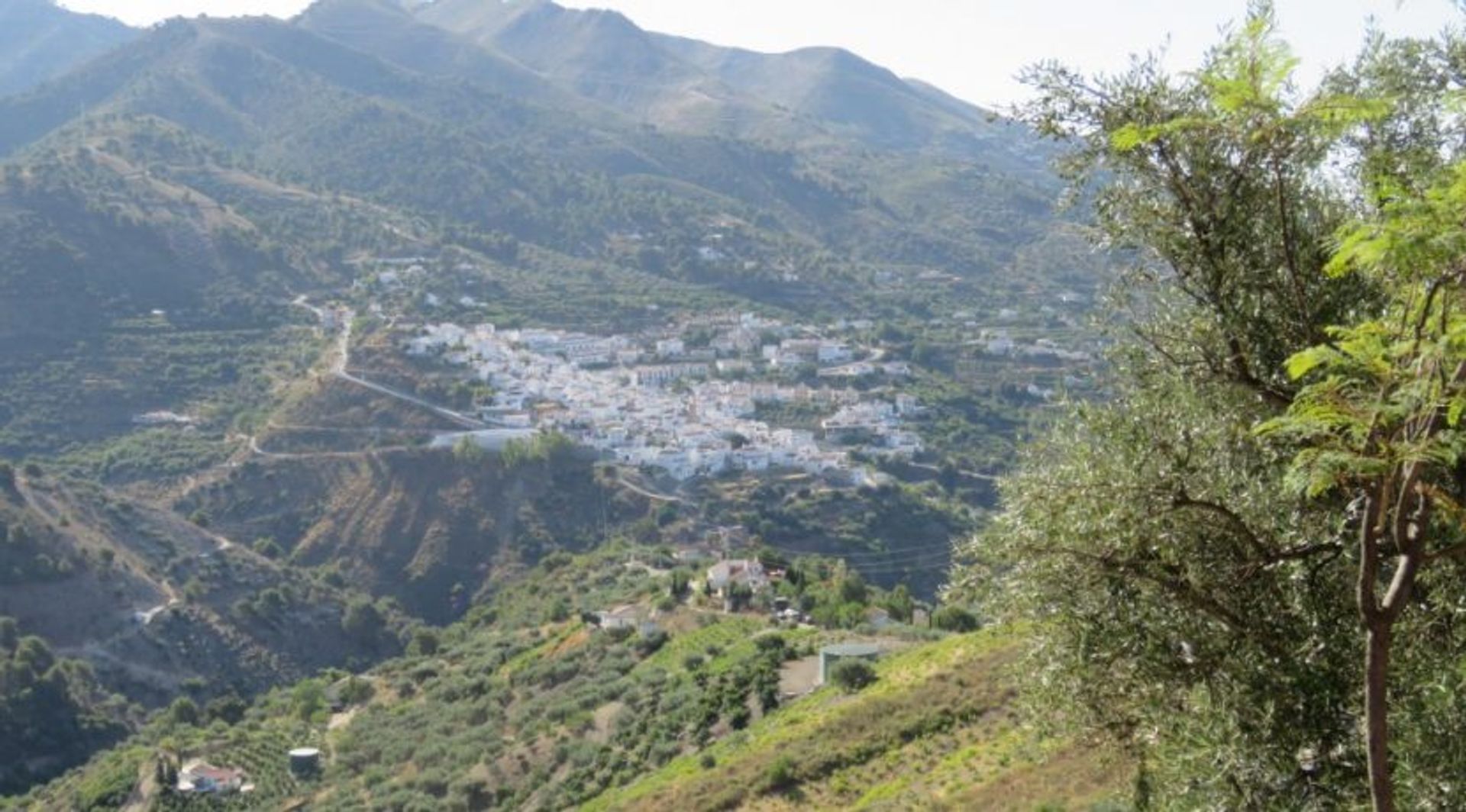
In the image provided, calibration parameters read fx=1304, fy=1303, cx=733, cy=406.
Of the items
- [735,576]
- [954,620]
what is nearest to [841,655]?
[954,620]

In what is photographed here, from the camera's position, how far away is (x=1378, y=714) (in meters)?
4.22

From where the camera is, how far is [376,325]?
218 ft

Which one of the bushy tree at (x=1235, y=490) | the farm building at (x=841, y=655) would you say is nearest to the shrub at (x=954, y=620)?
the farm building at (x=841, y=655)

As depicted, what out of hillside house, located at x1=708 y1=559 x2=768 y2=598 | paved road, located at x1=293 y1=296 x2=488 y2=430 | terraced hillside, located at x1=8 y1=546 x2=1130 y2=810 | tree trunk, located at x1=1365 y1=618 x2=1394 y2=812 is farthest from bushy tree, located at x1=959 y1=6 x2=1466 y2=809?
paved road, located at x1=293 y1=296 x2=488 y2=430

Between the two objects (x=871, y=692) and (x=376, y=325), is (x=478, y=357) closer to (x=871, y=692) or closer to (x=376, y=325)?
(x=376, y=325)

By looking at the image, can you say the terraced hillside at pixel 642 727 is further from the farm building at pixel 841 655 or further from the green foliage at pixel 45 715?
the green foliage at pixel 45 715

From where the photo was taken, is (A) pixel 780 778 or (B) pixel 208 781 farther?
(B) pixel 208 781

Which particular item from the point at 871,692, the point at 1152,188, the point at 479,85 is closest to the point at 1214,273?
the point at 1152,188

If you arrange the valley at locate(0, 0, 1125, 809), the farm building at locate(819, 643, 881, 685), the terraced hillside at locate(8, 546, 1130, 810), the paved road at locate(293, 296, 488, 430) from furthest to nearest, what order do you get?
the paved road at locate(293, 296, 488, 430) → the valley at locate(0, 0, 1125, 809) → the farm building at locate(819, 643, 881, 685) → the terraced hillside at locate(8, 546, 1130, 810)

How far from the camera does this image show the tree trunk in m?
4.17

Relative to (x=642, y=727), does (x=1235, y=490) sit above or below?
above

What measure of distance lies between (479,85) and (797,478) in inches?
4134

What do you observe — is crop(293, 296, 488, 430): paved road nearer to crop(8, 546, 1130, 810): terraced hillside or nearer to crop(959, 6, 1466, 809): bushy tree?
crop(8, 546, 1130, 810): terraced hillside

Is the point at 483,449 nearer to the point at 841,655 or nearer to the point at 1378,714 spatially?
the point at 841,655
